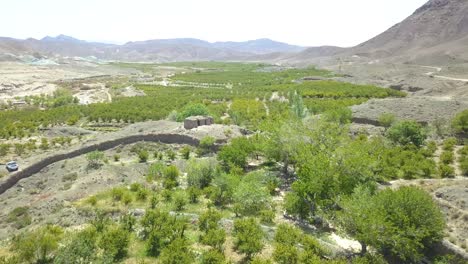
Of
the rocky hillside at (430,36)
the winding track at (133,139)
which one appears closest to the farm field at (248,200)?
the winding track at (133,139)

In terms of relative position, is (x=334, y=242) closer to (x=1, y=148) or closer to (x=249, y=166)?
(x=249, y=166)

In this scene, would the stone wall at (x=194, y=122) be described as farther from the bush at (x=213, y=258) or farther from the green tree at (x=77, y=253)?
the bush at (x=213, y=258)

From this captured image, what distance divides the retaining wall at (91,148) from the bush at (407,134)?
20.3 m

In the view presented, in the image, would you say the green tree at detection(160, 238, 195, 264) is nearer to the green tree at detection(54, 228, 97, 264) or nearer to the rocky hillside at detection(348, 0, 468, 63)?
the green tree at detection(54, 228, 97, 264)

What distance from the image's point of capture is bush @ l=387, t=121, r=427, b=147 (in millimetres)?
38750

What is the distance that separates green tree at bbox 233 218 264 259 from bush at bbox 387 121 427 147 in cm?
2638

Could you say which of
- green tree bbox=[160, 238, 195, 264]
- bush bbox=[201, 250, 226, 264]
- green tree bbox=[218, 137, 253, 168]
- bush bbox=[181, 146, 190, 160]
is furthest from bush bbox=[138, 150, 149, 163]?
bush bbox=[201, 250, 226, 264]

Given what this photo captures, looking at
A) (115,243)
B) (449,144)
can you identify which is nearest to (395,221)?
(115,243)

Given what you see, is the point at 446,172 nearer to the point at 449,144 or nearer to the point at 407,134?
the point at 407,134

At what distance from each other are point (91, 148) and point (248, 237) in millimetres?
26969

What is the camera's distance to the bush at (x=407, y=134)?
3875 centimetres

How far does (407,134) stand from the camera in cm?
3925

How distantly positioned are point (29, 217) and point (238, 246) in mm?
14669

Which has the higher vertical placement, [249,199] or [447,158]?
[249,199]
